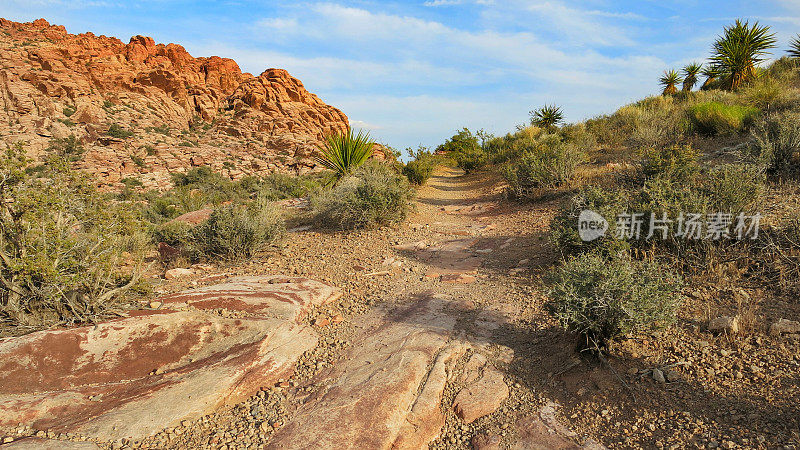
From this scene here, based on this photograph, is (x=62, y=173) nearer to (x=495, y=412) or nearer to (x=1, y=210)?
(x=1, y=210)

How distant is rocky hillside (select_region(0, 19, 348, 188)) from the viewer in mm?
27875

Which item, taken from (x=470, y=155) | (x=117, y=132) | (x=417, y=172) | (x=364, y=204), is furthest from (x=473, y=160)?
(x=117, y=132)

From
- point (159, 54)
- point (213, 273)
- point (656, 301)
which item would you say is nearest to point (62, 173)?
point (213, 273)

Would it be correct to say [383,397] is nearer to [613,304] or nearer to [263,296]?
[613,304]

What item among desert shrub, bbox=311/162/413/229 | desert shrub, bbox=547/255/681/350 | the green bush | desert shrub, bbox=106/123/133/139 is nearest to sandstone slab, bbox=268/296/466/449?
desert shrub, bbox=547/255/681/350

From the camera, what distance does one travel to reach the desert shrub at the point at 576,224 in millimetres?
4734

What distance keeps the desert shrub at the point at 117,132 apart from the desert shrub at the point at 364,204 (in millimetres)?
29648

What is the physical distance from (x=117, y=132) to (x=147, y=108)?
8.05m

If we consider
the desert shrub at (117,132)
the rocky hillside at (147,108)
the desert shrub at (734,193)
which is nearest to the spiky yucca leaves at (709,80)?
the desert shrub at (734,193)

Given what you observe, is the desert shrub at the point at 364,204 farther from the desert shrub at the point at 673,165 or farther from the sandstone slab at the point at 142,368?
the desert shrub at the point at 673,165

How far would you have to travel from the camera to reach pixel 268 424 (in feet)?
9.09

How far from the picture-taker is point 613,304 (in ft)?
9.86

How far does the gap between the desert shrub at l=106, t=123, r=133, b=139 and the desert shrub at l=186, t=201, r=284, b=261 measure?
30326 millimetres

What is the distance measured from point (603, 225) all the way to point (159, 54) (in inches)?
2319
